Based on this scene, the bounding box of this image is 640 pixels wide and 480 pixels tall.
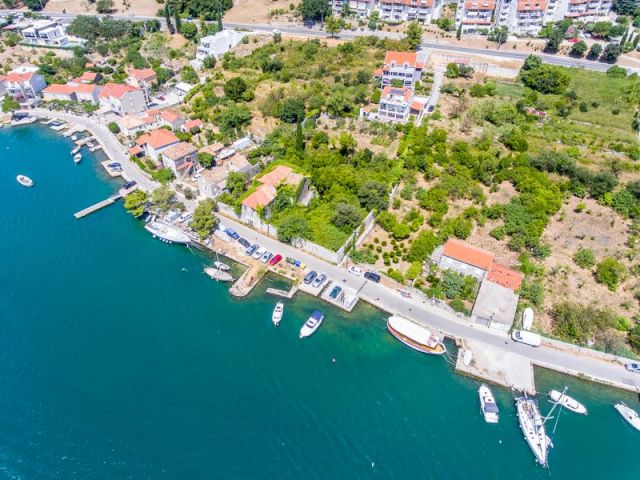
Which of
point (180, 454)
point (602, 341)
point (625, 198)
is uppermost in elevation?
point (625, 198)

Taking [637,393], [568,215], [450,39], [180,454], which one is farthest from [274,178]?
[450,39]

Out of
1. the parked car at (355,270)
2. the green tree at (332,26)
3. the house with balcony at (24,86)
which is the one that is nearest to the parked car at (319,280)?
the parked car at (355,270)

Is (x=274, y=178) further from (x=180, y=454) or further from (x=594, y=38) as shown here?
(x=594, y=38)

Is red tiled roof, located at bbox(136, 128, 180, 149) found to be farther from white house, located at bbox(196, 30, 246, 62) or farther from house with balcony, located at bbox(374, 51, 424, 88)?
house with balcony, located at bbox(374, 51, 424, 88)

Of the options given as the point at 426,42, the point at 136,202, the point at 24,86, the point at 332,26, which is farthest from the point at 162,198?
the point at 426,42

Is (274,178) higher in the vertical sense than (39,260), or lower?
higher

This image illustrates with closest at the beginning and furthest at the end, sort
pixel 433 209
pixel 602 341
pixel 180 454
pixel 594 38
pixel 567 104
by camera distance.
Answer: pixel 180 454 < pixel 602 341 < pixel 433 209 < pixel 567 104 < pixel 594 38

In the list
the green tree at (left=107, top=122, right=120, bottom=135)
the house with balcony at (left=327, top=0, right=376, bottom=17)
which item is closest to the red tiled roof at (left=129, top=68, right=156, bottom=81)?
the green tree at (left=107, top=122, right=120, bottom=135)
